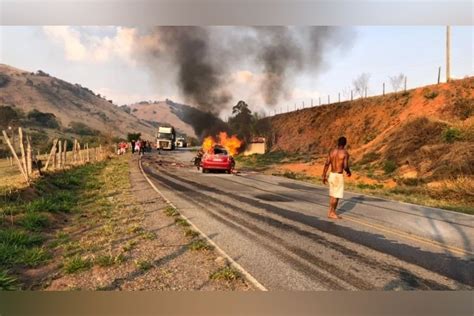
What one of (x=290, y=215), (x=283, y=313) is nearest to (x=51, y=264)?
(x=283, y=313)

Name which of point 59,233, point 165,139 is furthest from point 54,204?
point 165,139

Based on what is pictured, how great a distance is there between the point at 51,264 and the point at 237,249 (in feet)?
9.78

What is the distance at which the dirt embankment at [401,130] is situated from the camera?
882 inches

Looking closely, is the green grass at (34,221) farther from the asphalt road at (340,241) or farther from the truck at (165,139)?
the truck at (165,139)

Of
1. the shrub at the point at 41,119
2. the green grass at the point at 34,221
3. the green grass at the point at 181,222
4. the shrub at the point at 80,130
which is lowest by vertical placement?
the green grass at the point at 181,222

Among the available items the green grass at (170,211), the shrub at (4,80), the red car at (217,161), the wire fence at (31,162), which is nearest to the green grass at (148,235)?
the green grass at (170,211)

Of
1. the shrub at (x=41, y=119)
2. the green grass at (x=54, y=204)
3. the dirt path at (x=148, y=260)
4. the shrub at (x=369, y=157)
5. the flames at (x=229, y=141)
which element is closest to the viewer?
the dirt path at (x=148, y=260)

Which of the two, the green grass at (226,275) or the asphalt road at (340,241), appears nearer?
the green grass at (226,275)

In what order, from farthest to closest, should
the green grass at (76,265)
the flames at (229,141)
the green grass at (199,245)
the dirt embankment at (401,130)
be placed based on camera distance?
the flames at (229,141) < the dirt embankment at (401,130) < the green grass at (199,245) < the green grass at (76,265)

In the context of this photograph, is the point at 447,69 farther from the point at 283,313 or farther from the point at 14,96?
the point at 14,96

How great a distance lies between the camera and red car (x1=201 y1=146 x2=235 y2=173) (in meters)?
24.0

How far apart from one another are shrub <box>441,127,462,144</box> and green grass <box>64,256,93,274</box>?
22609 mm

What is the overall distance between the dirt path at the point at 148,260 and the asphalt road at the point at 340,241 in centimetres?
47

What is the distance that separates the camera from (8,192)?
37.6ft
